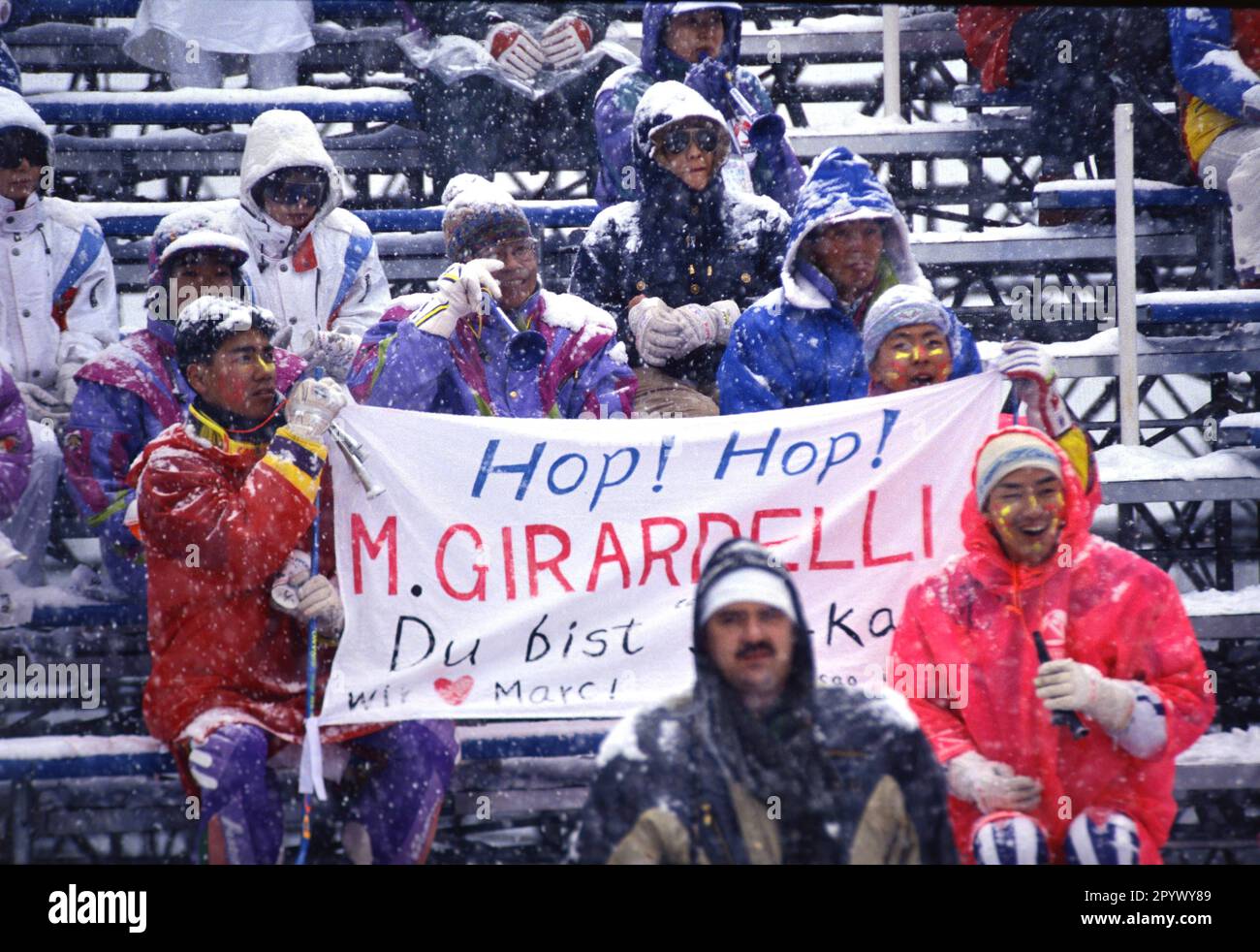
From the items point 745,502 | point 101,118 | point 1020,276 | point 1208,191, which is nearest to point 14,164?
point 101,118

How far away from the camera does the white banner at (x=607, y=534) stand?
4.99 metres

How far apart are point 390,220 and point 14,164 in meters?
1.44

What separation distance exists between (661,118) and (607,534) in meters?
1.60

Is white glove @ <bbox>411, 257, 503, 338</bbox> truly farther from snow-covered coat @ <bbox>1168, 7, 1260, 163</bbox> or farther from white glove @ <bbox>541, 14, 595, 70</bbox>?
snow-covered coat @ <bbox>1168, 7, 1260, 163</bbox>

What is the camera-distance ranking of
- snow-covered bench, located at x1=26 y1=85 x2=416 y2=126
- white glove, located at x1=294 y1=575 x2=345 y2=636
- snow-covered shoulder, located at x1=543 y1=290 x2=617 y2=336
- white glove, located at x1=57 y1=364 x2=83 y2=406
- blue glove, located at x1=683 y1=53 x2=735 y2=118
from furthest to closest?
1. snow-covered bench, located at x1=26 y1=85 x2=416 y2=126
2. blue glove, located at x1=683 y1=53 x2=735 y2=118
3. white glove, located at x1=57 y1=364 x2=83 y2=406
4. snow-covered shoulder, located at x1=543 y1=290 x2=617 y2=336
5. white glove, located at x1=294 y1=575 x2=345 y2=636

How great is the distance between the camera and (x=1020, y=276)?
7.45 meters

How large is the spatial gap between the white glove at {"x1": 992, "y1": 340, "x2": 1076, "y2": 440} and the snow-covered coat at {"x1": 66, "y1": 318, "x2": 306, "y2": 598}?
1924mm

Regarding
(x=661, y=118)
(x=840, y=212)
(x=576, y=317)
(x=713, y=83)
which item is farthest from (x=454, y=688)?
(x=713, y=83)

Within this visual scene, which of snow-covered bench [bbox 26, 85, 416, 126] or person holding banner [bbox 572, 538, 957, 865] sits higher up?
snow-covered bench [bbox 26, 85, 416, 126]

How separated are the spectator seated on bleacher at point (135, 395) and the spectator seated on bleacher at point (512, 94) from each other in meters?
1.76

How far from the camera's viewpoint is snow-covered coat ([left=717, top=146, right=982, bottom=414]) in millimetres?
5543

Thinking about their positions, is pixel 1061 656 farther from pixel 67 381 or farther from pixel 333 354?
pixel 67 381

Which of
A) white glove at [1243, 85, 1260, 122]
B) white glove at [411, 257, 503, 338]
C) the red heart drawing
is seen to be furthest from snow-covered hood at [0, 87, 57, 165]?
white glove at [1243, 85, 1260, 122]
